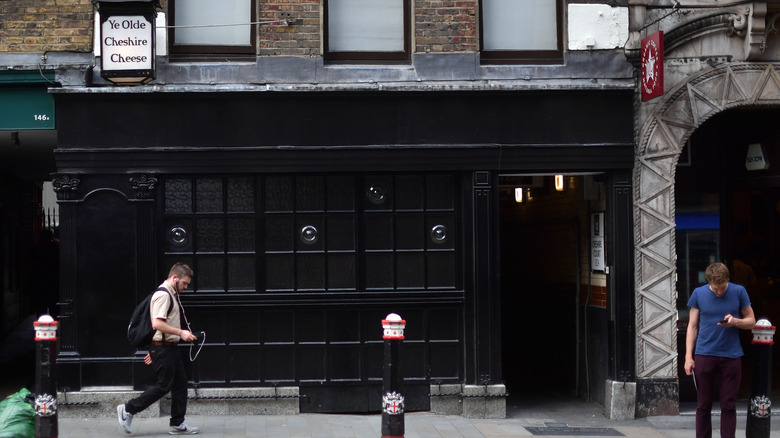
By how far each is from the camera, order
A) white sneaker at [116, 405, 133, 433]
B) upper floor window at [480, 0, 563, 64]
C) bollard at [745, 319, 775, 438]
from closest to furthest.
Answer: bollard at [745, 319, 775, 438] < white sneaker at [116, 405, 133, 433] < upper floor window at [480, 0, 563, 64]

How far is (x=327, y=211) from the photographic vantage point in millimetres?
11031

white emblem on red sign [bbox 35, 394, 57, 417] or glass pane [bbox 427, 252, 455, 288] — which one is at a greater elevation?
glass pane [bbox 427, 252, 455, 288]

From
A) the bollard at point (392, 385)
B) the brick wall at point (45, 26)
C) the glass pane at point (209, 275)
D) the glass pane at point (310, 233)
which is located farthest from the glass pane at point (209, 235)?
the bollard at point (392, 385)

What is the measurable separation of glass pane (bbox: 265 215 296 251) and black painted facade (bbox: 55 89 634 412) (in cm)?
2

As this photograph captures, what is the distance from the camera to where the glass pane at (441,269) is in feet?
36.4

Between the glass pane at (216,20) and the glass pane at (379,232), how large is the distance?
258 cm

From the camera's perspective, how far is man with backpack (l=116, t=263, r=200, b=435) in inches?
367

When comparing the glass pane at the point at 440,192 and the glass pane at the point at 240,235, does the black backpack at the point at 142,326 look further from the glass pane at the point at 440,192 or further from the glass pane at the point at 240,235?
the glass pane at the point at 440,192

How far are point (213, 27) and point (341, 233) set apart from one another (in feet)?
9.46

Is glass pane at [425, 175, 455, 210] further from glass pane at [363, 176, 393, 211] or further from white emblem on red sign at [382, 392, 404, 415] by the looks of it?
white emblem on red sign at [382, 392, 404, 415]

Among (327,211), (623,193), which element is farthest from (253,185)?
(623,193)

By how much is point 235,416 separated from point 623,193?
521 centimetres

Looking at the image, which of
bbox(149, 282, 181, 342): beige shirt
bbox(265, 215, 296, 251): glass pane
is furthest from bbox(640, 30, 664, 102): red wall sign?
bbox(149, 282, 181, 342): beige shirt

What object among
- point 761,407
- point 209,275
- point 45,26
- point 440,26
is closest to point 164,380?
point 209,275
